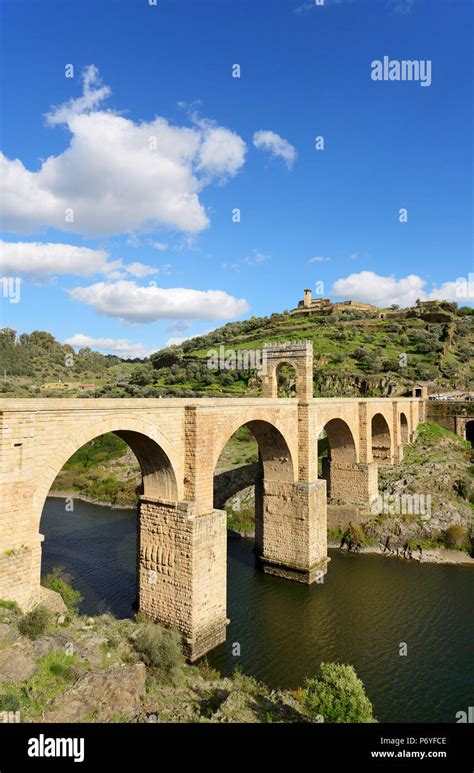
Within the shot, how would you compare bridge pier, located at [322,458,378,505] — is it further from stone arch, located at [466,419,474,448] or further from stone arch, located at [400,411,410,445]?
stone arch, located at [466,419,474,448]

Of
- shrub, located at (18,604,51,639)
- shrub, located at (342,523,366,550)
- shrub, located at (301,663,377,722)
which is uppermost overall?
shrub, located at (18,604,51,639)

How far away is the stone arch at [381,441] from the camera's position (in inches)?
1228

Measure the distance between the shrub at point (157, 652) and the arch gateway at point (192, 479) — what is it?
1.85 m

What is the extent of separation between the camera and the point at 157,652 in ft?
35.8

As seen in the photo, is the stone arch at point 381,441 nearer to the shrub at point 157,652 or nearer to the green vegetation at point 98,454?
the green vegetation at point 98,454

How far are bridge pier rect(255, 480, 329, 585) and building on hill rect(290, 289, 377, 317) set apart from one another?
66.2 m

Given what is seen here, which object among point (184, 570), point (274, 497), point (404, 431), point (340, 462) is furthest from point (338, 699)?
point (404, 431)

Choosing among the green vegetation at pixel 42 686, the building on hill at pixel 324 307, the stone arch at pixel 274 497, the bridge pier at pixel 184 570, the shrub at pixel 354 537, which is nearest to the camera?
the green vegetation at pixel 42 686

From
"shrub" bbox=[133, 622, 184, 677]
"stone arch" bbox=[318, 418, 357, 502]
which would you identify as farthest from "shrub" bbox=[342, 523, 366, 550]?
"shrub" bbox=[133, 622, 184, 677]

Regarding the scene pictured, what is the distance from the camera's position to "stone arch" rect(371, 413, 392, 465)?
31.2 meters

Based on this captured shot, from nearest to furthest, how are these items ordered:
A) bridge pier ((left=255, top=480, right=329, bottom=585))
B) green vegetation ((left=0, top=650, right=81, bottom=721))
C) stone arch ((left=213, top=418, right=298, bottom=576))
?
1. green vegetation ((left=0, top=650, right=81, bottom=721))
2. bridge pier ((left=255, top=480, right=329, bottom=585))
3. stone arch ((left=213, top=418, right=298, bottom=576))

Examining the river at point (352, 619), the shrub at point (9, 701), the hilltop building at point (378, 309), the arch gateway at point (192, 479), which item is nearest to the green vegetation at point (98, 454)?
the river at point (352, 619)
